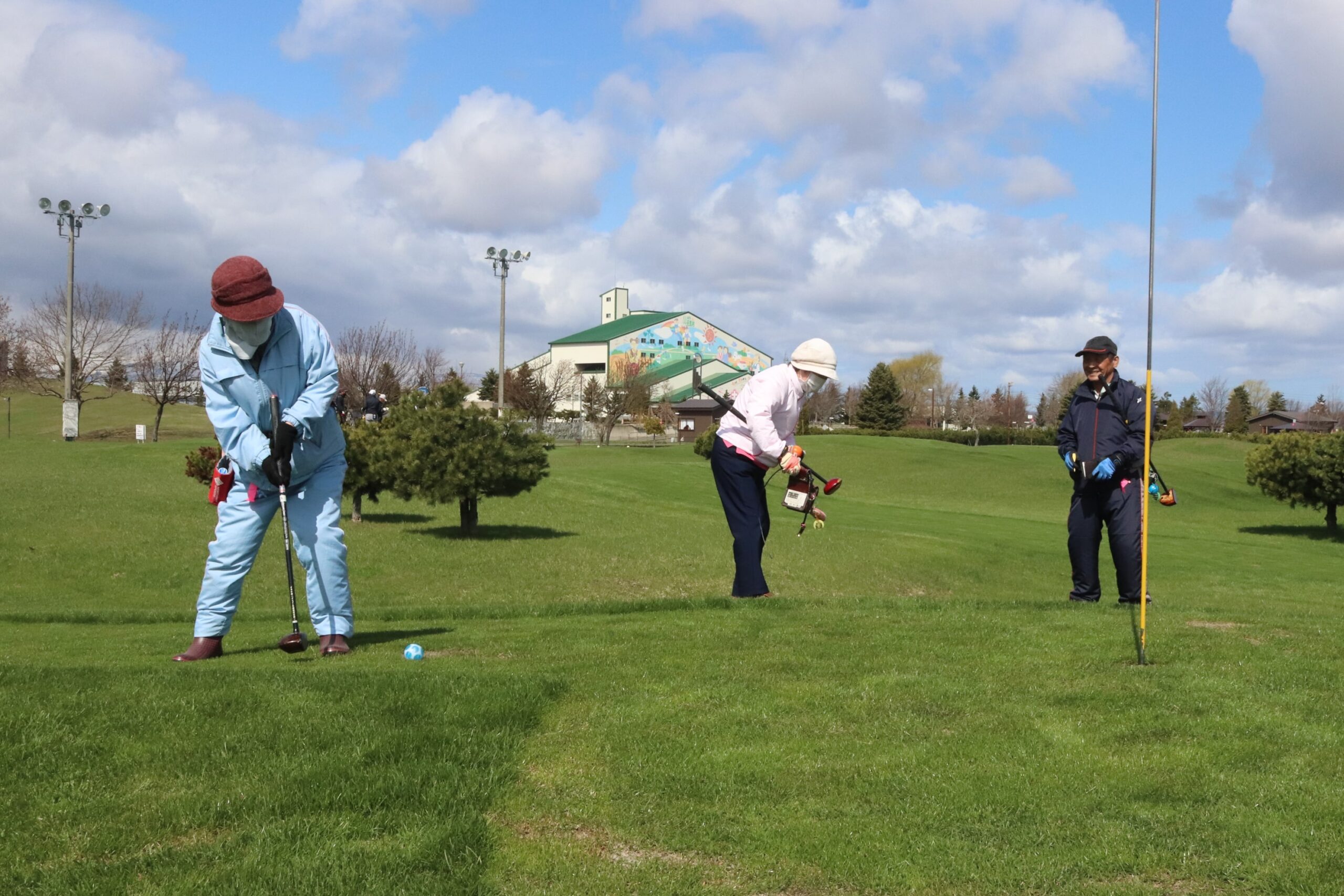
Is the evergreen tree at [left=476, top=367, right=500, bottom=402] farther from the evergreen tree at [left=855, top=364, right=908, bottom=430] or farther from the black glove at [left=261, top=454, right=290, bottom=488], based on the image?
the black glove at [left=261, top=454, right=290, bottom=488]

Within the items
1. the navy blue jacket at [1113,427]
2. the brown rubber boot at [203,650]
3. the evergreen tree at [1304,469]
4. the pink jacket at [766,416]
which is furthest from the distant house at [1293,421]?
the brown rubber boot at [203,650]

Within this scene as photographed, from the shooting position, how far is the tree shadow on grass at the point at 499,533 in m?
22.0

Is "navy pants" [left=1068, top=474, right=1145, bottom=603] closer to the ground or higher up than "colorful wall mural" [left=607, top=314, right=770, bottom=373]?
closer to the ground

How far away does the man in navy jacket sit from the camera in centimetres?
1001

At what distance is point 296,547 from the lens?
7.34 m

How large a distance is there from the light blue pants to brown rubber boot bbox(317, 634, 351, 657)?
0.04m

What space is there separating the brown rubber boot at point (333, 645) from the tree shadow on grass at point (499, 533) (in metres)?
14.3

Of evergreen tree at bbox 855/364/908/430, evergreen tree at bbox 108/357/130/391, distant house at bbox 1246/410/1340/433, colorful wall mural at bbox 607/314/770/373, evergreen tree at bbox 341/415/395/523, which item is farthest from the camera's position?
colorful wall mural at bbox 607/314/770/373

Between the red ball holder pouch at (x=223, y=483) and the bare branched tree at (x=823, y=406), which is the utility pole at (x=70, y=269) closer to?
the red ball holder pouch at (x=223, y=483)

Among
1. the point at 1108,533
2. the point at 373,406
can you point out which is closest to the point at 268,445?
the point at 1108,533

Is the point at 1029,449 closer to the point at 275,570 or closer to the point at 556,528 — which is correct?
the point at 556,528

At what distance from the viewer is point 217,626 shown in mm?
7180

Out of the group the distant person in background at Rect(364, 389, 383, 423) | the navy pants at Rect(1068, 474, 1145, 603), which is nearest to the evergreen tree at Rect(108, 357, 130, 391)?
the distant person in background at Rect(364, 389, 383, 423)

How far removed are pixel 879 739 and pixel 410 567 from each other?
15.2 m
